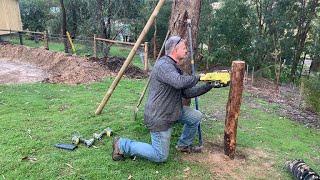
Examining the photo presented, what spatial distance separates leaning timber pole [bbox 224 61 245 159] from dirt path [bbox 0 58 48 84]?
6995mm

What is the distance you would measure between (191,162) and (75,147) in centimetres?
160

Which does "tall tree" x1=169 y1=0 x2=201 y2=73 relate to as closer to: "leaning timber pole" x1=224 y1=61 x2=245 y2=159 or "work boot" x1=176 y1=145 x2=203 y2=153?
"leaning timber pole" x1=224 y1=61 x2=245 y2=159

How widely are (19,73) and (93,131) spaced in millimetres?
6662

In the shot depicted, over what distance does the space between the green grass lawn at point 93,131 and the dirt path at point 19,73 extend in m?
1.22

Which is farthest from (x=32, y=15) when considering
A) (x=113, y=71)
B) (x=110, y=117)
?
(x=110, y=117)

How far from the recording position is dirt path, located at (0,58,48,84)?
10039 mm

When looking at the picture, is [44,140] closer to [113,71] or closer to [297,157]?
[297,157]

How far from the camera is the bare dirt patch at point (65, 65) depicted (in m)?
10.3

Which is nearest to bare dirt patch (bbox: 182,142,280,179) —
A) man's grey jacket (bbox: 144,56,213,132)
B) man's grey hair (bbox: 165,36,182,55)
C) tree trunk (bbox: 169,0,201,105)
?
man's grey jacket (bbox: 144,56,213,132)

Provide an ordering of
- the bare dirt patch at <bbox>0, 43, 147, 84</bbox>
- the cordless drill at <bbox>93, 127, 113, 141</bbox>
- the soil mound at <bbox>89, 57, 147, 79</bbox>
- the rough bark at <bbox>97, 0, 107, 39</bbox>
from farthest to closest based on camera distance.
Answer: the rough bark at <bbox>97, 0, 107, 39</bbox>, the soil mound at <bbox>89, 57, 147, 79</bbox>, the bare dirt patch at <bbox>0, 43, 147, 84</bbox>, the cordless drill at <bbox>93, 127, 113, 141</bbox>

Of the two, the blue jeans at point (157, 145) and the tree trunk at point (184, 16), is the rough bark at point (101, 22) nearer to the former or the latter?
Result: the tree trunk at point (184, 16)

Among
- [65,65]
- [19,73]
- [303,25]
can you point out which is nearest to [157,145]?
[19,73]

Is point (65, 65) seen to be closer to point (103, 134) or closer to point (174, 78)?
point (103, 134)

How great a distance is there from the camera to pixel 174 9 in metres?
5.32
